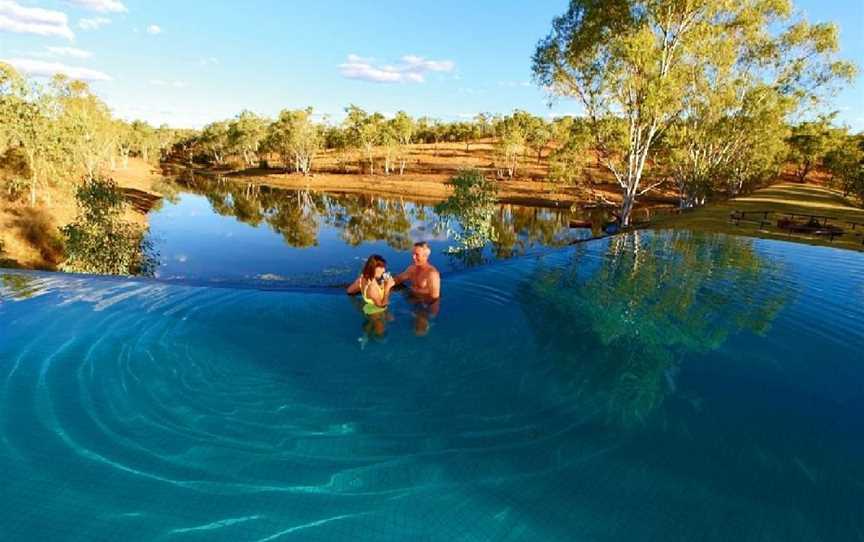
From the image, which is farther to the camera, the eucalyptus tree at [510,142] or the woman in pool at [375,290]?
the eucalyptus tree at [510,142]

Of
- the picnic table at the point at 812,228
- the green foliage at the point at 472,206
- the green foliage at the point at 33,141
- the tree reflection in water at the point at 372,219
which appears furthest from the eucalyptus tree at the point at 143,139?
the picnic table at the point at 812,228

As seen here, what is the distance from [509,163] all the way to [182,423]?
90.1 m

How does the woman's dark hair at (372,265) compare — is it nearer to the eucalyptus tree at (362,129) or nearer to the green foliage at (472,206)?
the green foliage at (472,206)

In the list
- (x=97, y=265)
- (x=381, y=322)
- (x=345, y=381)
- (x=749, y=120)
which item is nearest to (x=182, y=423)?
(x=345, y=381)

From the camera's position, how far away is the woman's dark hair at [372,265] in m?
11.9

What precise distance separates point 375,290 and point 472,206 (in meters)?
17.0

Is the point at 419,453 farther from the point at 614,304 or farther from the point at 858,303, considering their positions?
the point at 858,303

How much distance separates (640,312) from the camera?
45.1 ft

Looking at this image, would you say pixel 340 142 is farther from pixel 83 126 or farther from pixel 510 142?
pixel 83 126

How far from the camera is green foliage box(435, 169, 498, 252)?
27.8 m

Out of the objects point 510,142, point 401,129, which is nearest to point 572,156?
point 510,142

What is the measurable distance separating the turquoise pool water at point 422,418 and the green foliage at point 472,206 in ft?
46.3

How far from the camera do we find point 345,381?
369 inches

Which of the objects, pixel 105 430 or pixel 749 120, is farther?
pixel 749 120
